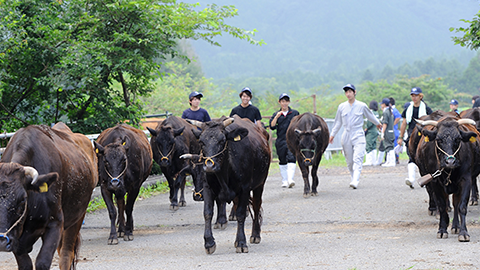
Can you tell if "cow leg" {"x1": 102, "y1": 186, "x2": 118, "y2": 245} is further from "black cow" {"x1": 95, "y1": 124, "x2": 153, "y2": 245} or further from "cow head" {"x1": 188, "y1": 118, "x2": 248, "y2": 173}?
"cow head" {"x1": 188, "y1": 118, "x2": 248, "y2": 173}

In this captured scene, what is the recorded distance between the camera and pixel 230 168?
337 inches

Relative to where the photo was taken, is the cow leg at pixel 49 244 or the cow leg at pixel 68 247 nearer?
the cow leg at pixel 49 244

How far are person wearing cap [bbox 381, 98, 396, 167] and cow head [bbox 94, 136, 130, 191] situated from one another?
13102mm

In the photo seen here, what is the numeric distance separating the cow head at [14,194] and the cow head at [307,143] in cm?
907

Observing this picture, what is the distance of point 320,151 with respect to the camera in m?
14.7

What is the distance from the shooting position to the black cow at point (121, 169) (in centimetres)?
955

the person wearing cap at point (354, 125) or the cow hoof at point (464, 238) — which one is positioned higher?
the person wearing cap at point (354, 125)

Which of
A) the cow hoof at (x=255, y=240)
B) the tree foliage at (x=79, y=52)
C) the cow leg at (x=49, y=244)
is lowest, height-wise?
the cow hoof at (x=255, y=240)

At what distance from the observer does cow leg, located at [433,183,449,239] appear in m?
8.67

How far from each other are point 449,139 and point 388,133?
1276 cm

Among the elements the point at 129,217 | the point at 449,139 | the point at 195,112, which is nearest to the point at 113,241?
the point at 129,217

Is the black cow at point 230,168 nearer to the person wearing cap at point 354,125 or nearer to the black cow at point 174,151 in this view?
the black cow at point 174,151

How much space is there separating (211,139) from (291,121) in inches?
284

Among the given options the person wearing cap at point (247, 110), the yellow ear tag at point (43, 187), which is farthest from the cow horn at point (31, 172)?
the person wearing cap at point (247, 110)
